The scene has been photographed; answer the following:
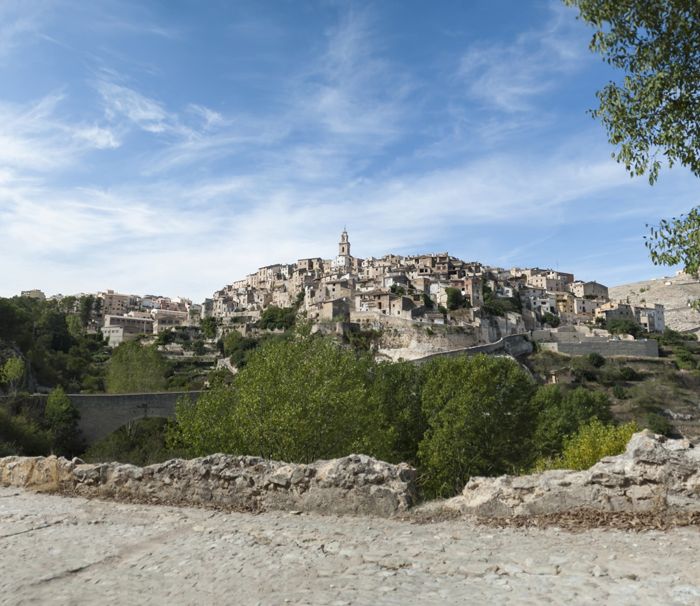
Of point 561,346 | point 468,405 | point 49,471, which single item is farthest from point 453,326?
point 49,471

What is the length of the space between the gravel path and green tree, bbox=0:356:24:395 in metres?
37.3

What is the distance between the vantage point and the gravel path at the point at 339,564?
4.50 m

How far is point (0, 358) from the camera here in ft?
141

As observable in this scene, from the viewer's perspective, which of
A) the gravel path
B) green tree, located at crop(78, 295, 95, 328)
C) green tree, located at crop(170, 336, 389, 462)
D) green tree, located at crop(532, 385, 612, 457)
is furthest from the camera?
green tree, located at crop(78, 295, 95, 328)

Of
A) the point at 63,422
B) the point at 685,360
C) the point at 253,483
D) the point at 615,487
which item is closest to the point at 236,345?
the point at 63,422

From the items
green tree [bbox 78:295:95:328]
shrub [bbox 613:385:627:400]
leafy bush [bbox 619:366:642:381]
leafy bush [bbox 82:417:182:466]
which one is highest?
green tree [bbox 78:295:95:328]

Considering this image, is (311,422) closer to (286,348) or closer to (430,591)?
(286,348)

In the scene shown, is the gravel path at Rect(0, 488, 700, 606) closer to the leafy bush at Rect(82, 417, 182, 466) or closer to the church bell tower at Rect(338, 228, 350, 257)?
the leafy bush at Rect(82, 417, 182, 466)

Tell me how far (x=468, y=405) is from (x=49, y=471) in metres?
15.0

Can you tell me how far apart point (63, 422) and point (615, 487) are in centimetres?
3499

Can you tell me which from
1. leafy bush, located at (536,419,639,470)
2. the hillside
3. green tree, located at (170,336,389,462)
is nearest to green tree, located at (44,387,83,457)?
green tree, located at (170,336,389,462)

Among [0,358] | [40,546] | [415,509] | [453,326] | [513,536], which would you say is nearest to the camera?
[513,536]

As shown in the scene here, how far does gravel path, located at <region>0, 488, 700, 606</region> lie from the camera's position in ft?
14.8

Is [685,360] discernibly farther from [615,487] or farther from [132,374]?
[615,487]
